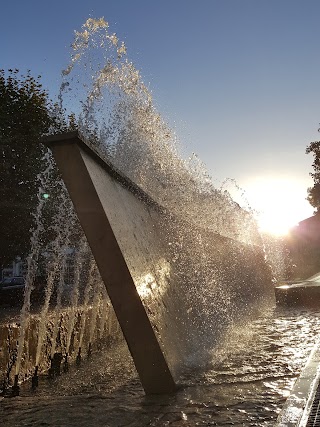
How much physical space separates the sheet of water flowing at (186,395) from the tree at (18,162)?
12.1 m

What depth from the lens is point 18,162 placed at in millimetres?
15836

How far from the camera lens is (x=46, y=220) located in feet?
53.7

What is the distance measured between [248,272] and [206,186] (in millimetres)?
2784

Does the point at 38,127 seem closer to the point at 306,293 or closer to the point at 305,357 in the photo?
the point at 306,293

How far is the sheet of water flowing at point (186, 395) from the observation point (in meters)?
2.34

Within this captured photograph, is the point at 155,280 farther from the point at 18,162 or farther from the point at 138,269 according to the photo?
the point at 18,162

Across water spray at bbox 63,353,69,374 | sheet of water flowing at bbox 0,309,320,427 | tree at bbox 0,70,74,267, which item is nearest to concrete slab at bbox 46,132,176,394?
sheet of water flowing at bbox 0,309,320,427

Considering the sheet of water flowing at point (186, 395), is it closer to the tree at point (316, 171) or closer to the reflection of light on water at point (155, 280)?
the reflection of light on water at point (155, 280)

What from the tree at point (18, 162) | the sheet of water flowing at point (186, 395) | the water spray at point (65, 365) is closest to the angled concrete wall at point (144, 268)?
the sheet of water flowing at point (186, 395)

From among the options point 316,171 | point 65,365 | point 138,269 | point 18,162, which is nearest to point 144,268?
point 138,269

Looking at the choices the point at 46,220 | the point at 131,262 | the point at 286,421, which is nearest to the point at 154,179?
the point at 131,262

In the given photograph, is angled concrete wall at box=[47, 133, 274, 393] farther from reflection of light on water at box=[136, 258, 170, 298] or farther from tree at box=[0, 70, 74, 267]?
tree at box=[0, 70, 74, 267]

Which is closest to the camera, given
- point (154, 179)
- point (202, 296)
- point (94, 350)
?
point (202, 296)

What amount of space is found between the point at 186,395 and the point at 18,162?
14.7 meters
